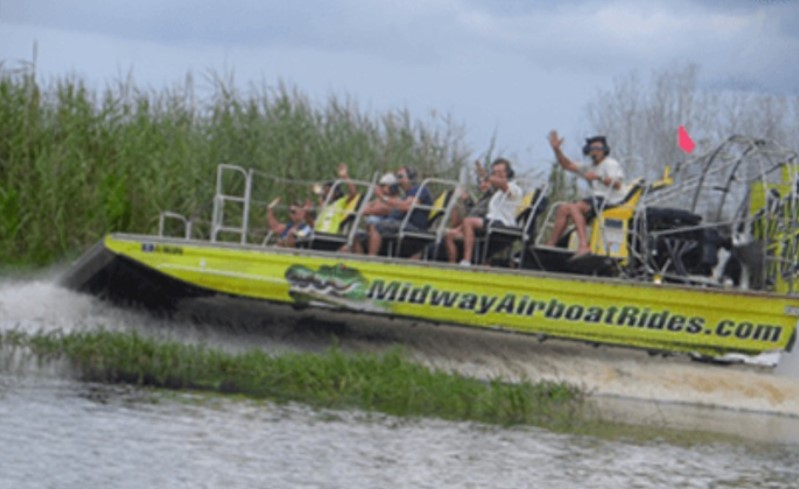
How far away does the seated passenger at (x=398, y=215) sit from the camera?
67.5 feet

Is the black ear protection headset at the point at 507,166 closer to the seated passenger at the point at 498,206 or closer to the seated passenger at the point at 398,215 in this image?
the seated passenger at the point at 498,206

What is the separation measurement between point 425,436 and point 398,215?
715 cm

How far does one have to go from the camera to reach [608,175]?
1973cm

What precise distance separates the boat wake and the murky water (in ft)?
0.07

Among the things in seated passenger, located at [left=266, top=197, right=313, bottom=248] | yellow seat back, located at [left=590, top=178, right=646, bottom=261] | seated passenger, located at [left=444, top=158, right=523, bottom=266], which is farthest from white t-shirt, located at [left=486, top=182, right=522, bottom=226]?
seated passenger, located at [left=266, top=197, right=313, bottom=248]

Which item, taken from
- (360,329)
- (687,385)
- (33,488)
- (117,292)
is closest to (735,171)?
(687,385)

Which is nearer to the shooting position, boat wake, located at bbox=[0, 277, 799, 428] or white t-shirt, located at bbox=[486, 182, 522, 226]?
boat wake, located at bbox=[0, 277, 799, 428]

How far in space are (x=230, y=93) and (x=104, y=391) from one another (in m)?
14.4

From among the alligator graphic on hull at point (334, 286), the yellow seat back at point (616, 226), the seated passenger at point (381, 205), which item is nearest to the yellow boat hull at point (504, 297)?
the alligator graphic on hull at point (334, 286)

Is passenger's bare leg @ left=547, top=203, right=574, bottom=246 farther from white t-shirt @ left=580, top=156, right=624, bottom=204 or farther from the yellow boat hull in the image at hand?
the yellow boat hull

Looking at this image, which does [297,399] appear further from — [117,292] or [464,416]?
[117,292]

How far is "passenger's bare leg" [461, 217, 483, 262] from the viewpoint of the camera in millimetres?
20047

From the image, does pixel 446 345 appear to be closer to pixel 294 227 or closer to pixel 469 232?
pixel 469 232

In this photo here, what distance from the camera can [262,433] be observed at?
13.4 m
